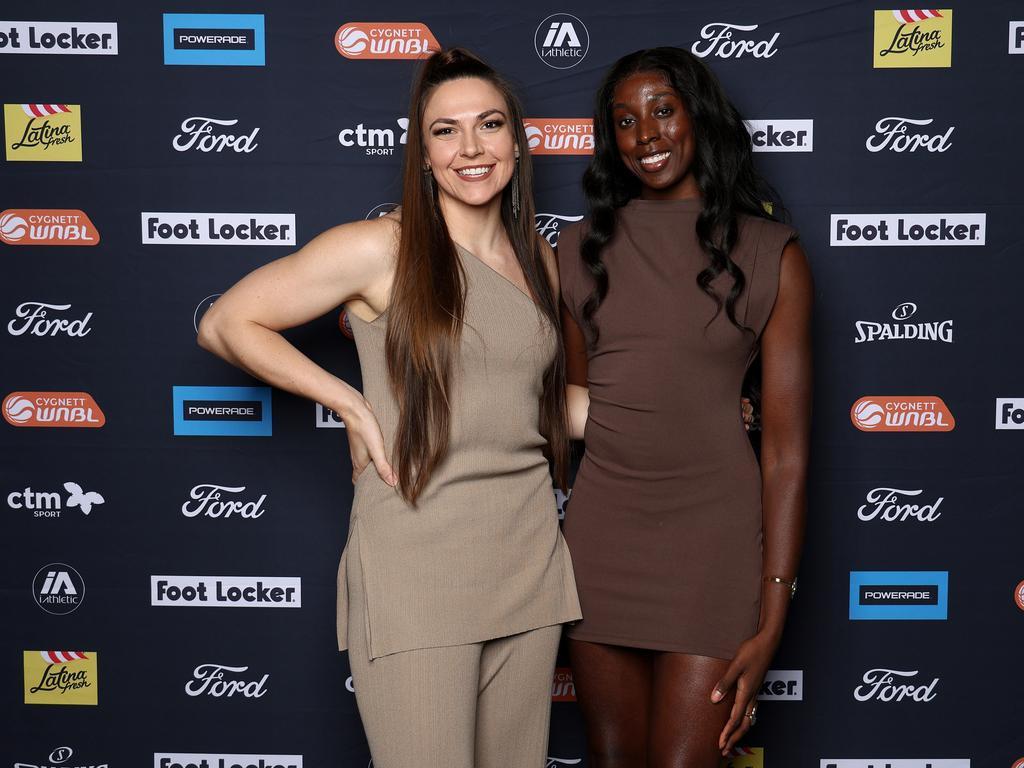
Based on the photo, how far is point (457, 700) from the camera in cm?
154

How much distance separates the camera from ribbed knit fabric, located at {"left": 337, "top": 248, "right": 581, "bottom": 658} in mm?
1555

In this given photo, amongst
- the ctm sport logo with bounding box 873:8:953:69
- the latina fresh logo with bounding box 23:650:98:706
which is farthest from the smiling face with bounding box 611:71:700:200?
the latina fresh logo with bounding box 23:650:98:706

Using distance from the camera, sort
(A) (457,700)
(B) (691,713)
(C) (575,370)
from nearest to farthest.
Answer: (A) (457,700)
(B) (691,713)
(C) (575,370)

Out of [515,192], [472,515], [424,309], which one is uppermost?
[515,192]

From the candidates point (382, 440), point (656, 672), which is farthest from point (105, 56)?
point (656, 672)

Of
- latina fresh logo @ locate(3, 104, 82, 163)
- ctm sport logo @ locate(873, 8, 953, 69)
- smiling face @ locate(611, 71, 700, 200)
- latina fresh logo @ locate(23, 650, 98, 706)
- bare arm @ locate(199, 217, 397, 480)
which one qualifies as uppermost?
ctm sport logo @ locate(873, 8, 953, 69)

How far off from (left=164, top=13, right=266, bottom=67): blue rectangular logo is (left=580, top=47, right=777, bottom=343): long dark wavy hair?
93 cm

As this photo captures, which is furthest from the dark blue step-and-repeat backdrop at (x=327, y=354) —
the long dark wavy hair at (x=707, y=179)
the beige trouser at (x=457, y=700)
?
the beige trouser at (x=457, y=700)

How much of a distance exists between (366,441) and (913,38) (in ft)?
5.32

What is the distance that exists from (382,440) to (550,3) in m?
1.19

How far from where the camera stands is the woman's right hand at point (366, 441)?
160 cm

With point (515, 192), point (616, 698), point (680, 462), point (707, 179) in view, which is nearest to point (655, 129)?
point (707, 179)

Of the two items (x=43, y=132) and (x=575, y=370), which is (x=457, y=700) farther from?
(x=43, y=132)

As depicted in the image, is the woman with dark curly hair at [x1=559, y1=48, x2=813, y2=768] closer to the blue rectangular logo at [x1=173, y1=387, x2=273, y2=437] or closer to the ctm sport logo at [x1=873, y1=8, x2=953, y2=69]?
Answer: the ctm sport logo at [x1=873, y1=8, x2=953, y2=69]
